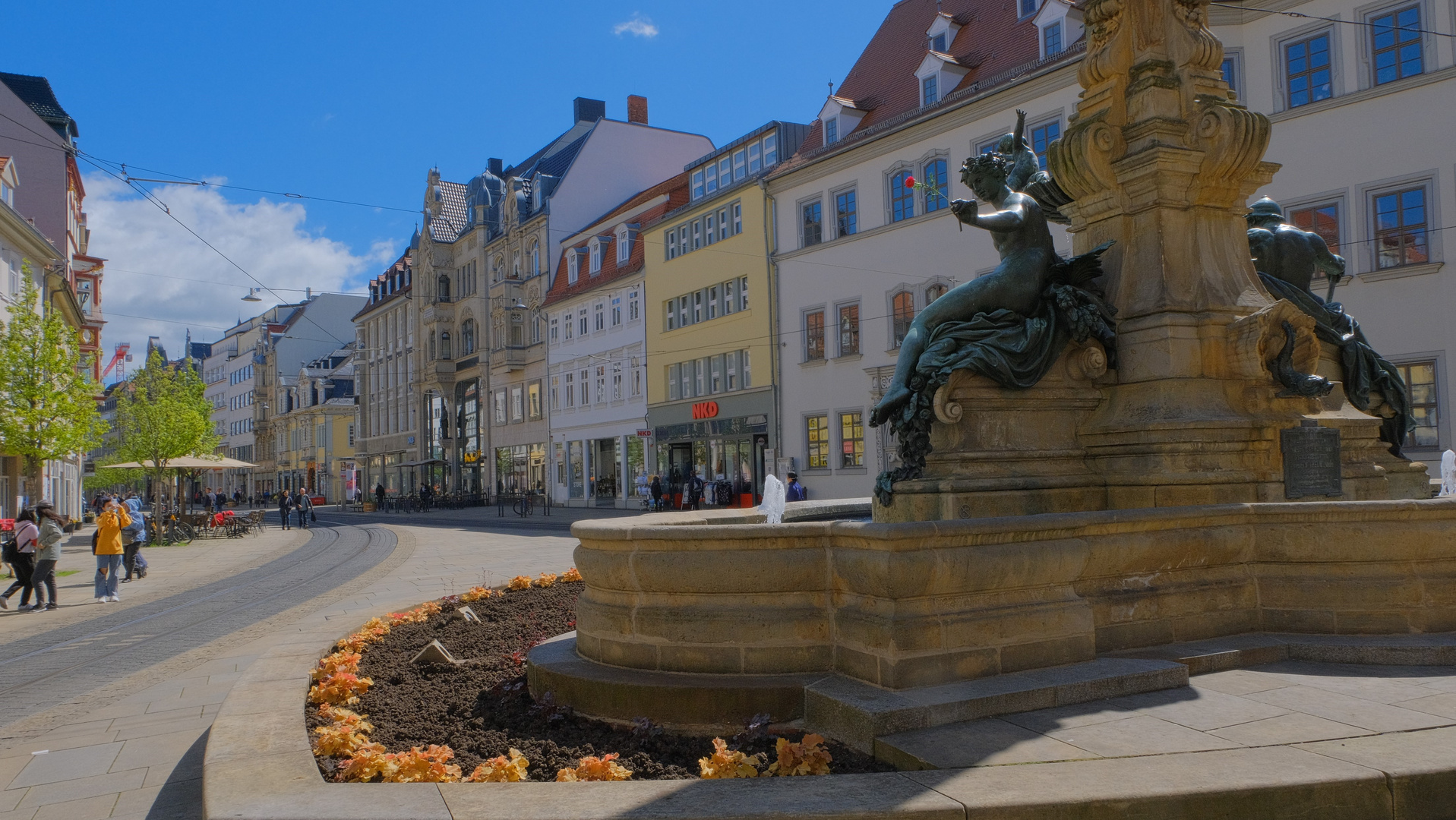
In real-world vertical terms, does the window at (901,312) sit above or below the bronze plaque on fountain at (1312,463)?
above

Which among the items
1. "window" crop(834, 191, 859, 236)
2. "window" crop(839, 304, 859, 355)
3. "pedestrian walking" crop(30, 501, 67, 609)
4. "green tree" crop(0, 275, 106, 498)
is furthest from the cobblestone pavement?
"window" crop(834, 191, 859, 236)

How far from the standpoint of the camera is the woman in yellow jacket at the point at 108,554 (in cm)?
1541

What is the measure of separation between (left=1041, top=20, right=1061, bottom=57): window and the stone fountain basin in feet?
82.1

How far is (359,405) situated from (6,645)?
7070 centimetres

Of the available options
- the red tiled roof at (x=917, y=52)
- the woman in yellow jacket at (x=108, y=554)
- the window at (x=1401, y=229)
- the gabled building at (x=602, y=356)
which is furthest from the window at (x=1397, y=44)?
the gabled building at (x=602, y=356)

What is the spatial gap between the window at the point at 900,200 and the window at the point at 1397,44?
1257 cm

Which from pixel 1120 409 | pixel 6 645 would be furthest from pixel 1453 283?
pixel 6 645

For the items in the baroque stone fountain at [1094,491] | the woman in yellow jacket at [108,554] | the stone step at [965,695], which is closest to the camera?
the stone step at [965,695]

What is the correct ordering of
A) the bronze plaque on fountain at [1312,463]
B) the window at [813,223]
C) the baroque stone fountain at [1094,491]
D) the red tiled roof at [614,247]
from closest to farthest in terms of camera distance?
the baroque stone fountain at [1094,491] < the bronze plaque on fountain at [1312,463] < the window at [813,223] < the red tiled roof at [614,247]

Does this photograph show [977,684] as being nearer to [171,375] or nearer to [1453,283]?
[1453,283]

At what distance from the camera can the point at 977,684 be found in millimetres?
4617

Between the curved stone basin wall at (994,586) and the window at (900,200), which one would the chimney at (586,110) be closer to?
the window at (900,200)

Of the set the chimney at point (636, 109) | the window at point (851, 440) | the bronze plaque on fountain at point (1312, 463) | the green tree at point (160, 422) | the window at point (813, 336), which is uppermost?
the chimney at point (636, 109)

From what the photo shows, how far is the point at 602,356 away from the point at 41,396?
25.2 meters
